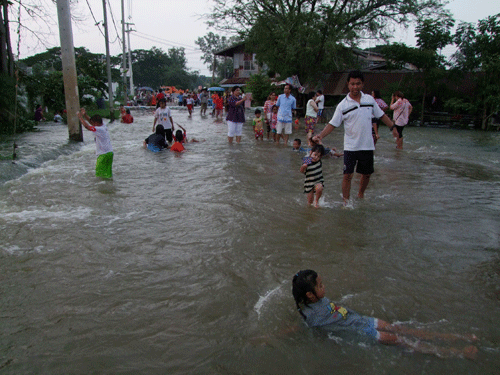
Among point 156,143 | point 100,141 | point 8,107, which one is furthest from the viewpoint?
point 8,107

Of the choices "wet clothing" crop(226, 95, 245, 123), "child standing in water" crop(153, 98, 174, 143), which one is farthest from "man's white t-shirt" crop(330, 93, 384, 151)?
"child standing in water" crop(153, 98, 174, 143)

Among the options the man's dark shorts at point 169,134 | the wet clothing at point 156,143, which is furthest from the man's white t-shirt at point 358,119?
the man's dark shorts at point 169,134

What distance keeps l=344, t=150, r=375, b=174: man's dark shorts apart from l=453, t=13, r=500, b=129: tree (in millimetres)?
14354

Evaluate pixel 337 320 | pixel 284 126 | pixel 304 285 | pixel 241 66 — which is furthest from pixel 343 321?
pixel 241 66

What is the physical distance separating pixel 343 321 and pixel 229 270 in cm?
138

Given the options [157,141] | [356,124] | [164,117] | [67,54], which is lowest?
[157,141]

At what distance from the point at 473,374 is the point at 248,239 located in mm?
2718

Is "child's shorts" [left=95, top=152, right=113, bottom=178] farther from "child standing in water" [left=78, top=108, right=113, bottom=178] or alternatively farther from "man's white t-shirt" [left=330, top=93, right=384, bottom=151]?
"man's white t-shirt" [left=330, top=93, right=384, bottom=151]

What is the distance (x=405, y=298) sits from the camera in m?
3.52

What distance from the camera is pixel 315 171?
236 inches

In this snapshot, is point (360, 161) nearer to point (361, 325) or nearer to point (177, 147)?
point (361, 325)

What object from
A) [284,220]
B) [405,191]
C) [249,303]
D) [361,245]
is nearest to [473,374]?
[249,303]

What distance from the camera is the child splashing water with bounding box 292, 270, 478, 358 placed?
2.96 m

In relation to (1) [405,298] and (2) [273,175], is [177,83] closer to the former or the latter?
(2) [273,175]
